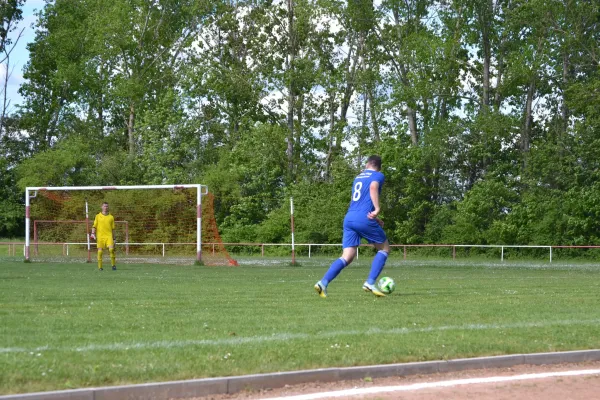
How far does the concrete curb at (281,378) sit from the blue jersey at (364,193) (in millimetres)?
5160

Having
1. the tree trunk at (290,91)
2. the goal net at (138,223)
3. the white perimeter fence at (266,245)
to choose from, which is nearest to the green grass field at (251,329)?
the white perimeter fence at (266,245)

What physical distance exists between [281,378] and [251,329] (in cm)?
252

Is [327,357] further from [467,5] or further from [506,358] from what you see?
[467,5]

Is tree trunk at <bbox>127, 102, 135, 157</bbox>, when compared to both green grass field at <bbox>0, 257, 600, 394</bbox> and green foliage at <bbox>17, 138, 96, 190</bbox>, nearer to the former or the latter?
green foliage at <bbox>17, 138, 96, 190</bbox>

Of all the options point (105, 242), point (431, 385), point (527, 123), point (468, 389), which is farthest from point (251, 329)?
point (527, 123)

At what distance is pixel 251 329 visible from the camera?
31.4 feet

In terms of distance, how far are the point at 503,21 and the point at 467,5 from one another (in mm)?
2119

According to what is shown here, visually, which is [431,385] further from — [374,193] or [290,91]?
[290,91]

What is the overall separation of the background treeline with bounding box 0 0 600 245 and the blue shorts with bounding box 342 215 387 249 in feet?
99.3

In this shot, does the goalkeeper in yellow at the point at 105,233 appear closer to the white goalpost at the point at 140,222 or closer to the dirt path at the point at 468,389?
the white goalpost at the point at 140,222

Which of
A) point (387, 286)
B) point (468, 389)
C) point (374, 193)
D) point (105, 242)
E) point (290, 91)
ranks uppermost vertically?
point (290, 91)

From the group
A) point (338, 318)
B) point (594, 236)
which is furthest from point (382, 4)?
point (338, 318)

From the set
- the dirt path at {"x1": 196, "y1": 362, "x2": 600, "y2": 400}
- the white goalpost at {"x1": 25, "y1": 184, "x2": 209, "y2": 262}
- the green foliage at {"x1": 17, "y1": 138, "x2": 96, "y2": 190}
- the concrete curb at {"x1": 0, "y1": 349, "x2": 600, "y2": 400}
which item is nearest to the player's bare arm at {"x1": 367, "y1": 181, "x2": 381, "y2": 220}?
the concrete curb at {"x1": 0, "y1": 349, "x2": 600, "y2": 400}

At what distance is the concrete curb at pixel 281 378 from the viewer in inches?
248
